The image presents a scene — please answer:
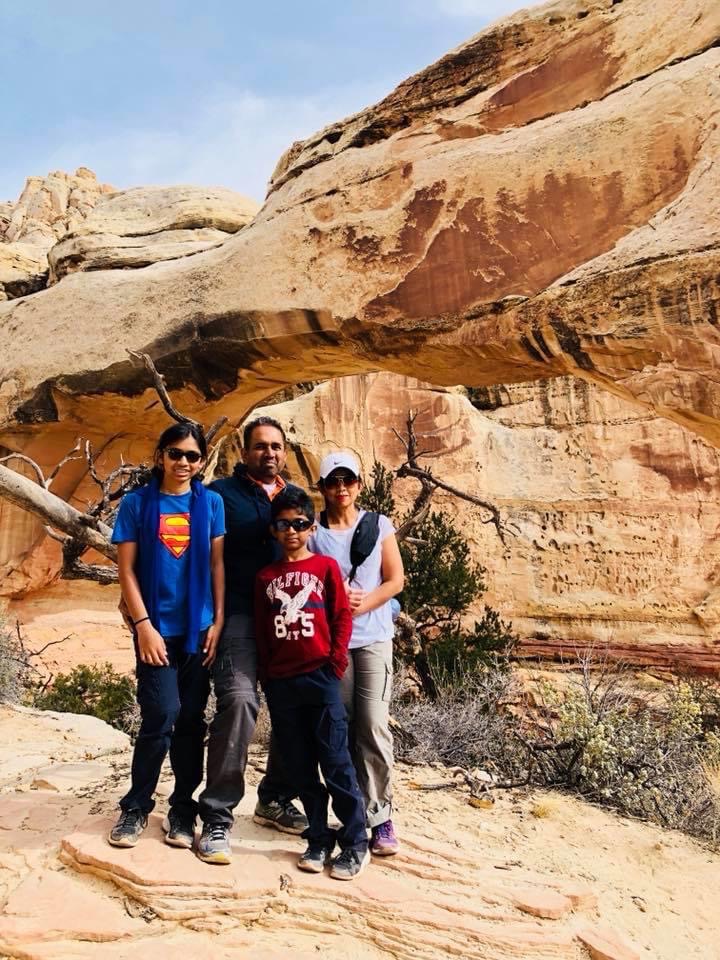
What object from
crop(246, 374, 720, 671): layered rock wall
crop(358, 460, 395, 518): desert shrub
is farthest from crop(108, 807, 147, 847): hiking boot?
crop(246, 374, 720, 671): layered rock wall

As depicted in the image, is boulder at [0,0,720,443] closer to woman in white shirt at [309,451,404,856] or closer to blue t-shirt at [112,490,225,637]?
woman in white shirt at [309,451,404,856]

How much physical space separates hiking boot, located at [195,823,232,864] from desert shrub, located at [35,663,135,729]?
6125 millimetres

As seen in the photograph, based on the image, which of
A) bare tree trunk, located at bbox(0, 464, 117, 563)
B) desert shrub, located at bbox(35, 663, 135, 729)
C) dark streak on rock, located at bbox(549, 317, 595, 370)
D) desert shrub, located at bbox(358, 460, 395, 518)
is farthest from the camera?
desert shrub, located at bbox(358, 460, 395, 518)

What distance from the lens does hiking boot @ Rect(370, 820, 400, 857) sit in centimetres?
299

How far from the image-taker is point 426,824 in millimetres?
3498

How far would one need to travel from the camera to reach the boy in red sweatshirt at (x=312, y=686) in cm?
281

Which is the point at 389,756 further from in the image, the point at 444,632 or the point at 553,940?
the point at 444,632

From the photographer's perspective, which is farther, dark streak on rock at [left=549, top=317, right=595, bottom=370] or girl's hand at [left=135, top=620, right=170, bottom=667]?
dark streak on rock at [left=549, top=317, right=595, bottom=370]

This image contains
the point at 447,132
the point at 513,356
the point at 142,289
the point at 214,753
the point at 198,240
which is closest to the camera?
the point at 214,753

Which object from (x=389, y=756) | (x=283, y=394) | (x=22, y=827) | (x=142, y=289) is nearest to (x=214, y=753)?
(x=389, y=756)

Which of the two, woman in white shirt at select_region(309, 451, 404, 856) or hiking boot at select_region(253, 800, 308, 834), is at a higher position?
woman in white shirt at select_region(309, 451, 404, 856)

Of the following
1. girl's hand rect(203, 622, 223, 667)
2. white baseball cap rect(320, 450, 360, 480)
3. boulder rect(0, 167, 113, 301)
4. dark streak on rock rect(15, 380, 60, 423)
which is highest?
boulder rect(0, 167, 113, 301)

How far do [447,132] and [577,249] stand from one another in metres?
1.75

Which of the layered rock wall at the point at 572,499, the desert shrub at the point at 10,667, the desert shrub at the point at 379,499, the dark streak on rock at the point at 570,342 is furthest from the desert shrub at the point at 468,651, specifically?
the desert shrub at the point at 10,667
